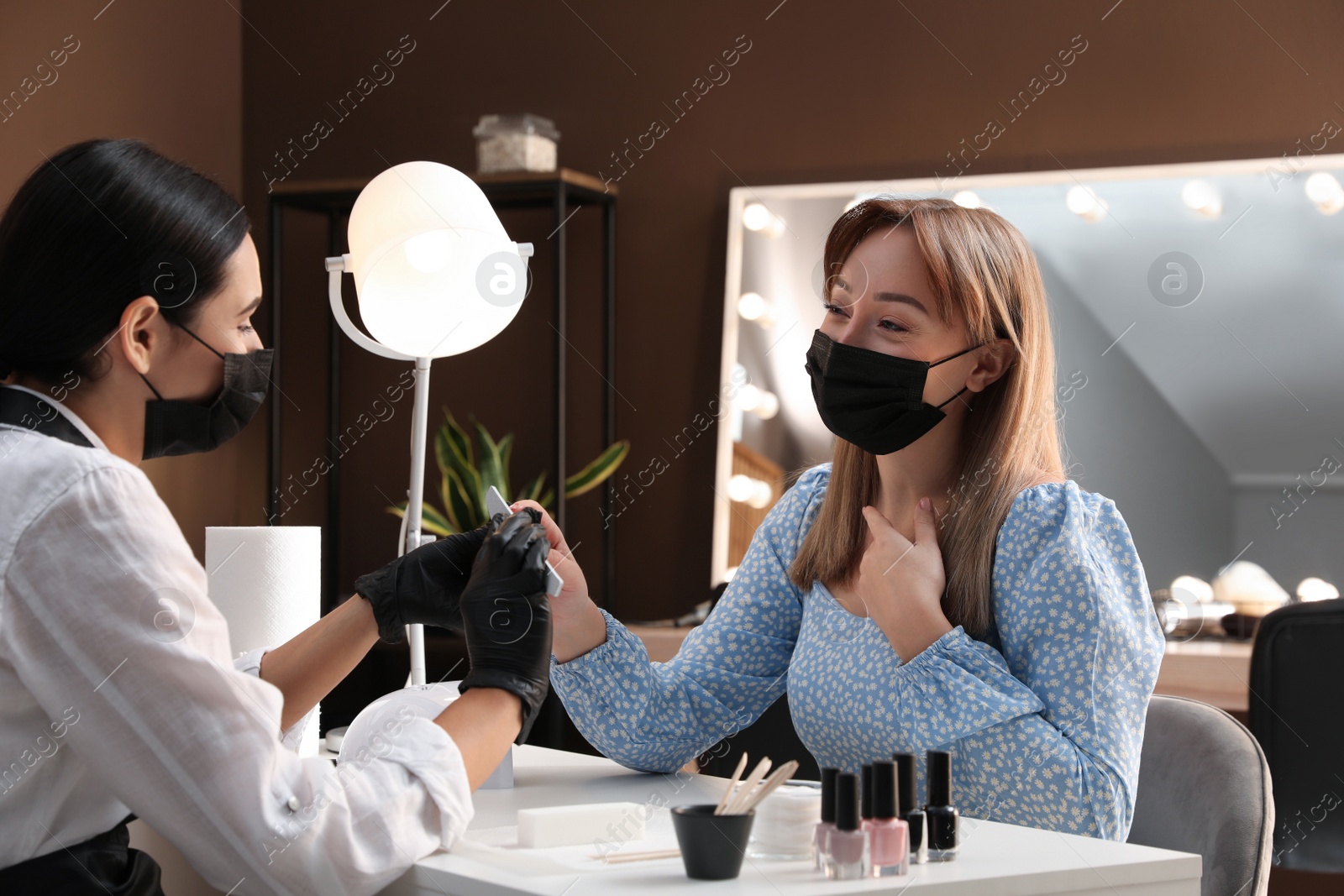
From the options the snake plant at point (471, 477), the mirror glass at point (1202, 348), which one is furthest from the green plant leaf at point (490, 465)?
the mirror glass at point (1202, 348)

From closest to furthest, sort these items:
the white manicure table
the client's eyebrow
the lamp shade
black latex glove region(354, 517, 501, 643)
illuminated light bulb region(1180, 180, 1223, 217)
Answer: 1. the white manicure table
2. black latex glove region(354, 517, 501, 643)
3. the client's eyebrow
4. the lamp shade
5. illuminated light bulb region(1180, 180, 1223, 217)

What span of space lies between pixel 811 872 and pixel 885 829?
2.6 inches

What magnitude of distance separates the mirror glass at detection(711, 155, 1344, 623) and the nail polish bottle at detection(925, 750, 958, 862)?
6.70 ft

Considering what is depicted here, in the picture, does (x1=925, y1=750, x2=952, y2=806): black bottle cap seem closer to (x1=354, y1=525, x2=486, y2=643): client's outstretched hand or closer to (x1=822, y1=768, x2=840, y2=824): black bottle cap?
(x1=822, y1=768, x2=840, y2=824): black bottle cap

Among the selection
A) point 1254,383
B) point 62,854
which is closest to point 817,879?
point 62,854

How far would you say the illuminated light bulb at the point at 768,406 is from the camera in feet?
10.8

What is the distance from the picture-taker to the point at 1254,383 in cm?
295

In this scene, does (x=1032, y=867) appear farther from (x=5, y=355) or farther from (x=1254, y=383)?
(x=1254, y=383)

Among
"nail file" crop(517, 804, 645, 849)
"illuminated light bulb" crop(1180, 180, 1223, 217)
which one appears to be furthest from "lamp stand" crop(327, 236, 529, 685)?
"illuminated light bulb" crop(1180, 180, 1223, 217)

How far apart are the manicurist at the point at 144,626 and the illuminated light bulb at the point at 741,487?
2.13 m

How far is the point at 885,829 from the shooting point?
955 millimetres

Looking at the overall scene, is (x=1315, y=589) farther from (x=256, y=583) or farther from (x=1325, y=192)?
(x=256, y=583)

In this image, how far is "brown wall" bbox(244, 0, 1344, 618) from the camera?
3074 millimetres

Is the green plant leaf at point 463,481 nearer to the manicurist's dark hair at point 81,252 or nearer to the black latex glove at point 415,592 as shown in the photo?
the black latex glove at point 415,592
